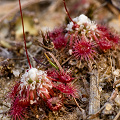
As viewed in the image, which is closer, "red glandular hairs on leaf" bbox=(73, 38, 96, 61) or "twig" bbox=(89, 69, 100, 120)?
"twig" bbox=(89, 69, 100, 120)

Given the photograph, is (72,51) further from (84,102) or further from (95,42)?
A: (84,102)

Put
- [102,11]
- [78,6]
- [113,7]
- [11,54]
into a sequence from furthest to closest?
[78,6] < [102,11] < [113,7] < [11,54]

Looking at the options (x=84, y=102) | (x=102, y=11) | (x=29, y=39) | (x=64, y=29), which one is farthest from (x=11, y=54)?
(x=102, y=11)

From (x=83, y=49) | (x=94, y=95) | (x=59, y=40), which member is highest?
(x=59, y=40)

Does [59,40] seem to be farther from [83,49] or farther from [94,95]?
[94,95]

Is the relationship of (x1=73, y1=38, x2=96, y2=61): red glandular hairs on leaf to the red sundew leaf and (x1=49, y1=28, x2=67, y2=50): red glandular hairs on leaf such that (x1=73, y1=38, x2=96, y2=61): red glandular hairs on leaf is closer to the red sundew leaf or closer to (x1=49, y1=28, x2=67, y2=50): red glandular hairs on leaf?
the red sundew leaf

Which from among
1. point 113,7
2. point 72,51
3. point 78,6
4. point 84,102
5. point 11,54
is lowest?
point 84,102

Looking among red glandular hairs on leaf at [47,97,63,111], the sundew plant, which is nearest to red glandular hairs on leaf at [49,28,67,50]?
the sundew plant

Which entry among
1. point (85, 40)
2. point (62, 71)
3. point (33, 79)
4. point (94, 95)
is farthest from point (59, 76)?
point (85, 40)
